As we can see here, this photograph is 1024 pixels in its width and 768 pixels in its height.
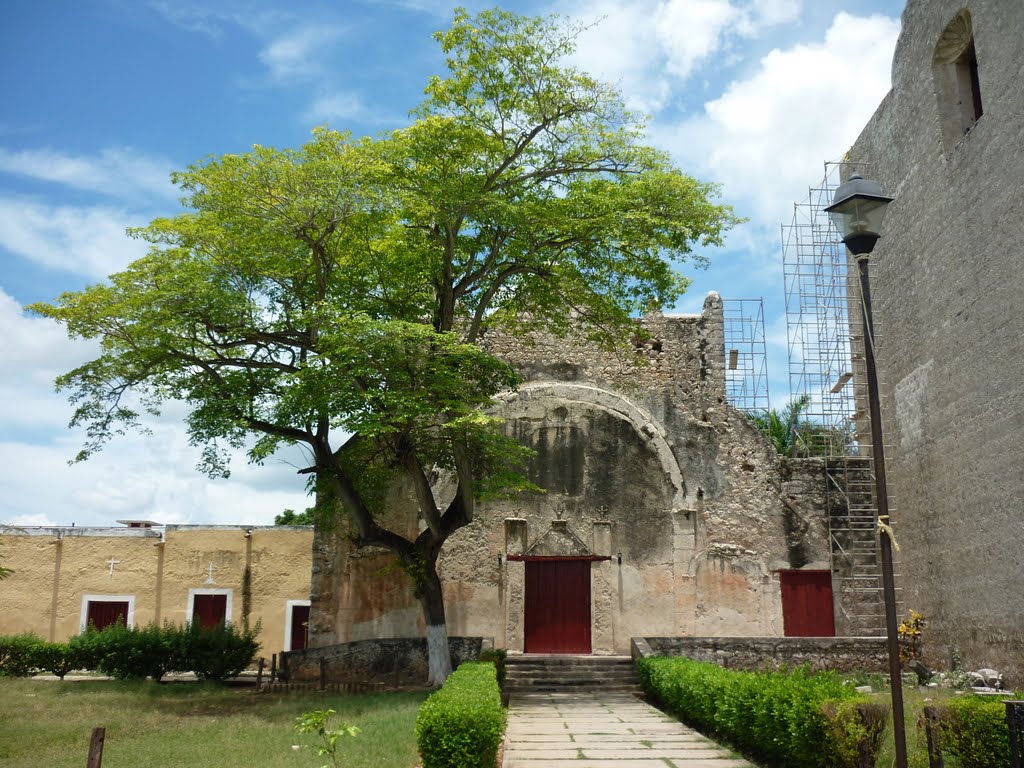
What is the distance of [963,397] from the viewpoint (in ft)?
54.5

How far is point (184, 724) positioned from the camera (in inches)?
485

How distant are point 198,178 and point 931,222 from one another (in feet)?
45.2

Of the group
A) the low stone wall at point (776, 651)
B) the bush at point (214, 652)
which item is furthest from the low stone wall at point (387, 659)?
the low stone wall at point (776, 651)

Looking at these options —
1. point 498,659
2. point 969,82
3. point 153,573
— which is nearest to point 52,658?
point 153,573

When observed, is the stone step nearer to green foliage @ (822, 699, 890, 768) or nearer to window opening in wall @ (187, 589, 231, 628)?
green foliage @ (822, 699, 890, 768)

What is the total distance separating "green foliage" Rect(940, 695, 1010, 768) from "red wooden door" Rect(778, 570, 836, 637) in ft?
41.6

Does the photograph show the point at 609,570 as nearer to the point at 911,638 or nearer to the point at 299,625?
the point at 911,638

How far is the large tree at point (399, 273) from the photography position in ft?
48.8

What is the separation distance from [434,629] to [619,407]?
7.11 metres

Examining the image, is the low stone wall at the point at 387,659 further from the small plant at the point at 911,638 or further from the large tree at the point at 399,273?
the small plant at the point at 911,638

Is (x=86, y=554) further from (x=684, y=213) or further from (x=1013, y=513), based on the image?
(x=1013, y=513)

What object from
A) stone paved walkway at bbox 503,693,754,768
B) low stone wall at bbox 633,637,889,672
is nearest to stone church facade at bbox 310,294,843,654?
low stone wall at bbox 633,637,889,672

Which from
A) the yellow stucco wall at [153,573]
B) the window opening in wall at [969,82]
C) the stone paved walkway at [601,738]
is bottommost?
the stone paved walkway at [601,738]

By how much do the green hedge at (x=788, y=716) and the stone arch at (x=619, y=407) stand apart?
818 centimetres
